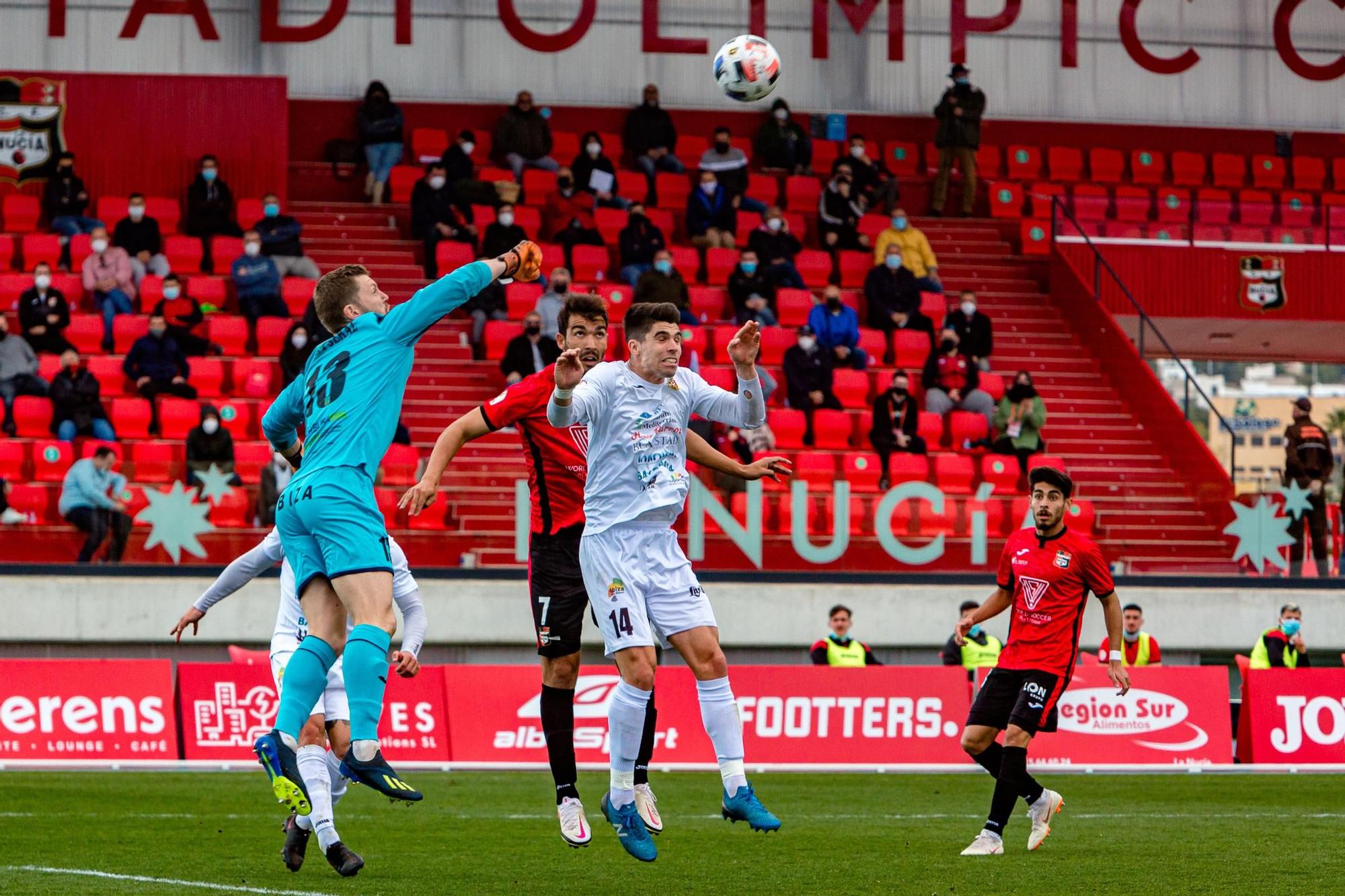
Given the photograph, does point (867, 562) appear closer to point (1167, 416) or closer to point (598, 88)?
point (1167, 416)

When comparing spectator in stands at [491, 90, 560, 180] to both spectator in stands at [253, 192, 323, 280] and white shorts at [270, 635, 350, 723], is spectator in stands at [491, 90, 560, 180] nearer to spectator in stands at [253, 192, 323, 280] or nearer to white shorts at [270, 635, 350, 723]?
spectator in stands at [253, 192, 323, 280]

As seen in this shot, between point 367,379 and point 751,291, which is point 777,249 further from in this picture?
point 367,379

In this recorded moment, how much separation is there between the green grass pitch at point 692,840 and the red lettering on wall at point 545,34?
1699cm

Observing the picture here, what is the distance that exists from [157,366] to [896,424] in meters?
8.72

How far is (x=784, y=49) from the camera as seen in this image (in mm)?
31641

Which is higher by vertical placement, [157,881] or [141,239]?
[141,239]

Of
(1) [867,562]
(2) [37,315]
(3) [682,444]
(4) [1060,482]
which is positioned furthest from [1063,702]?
(2) [37,315]

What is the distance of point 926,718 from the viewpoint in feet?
59.3

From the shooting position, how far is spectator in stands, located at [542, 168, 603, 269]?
26812 millimetres

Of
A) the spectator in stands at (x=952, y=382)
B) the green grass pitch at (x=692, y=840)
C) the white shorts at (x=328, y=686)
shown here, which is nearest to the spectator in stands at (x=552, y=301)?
the spectator in stands at (x=952, y=382)

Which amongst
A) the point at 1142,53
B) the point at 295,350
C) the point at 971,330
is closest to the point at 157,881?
the point at 295,350

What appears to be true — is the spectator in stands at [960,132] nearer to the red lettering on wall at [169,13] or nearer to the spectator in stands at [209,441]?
the red lettering on wall at [169,13]

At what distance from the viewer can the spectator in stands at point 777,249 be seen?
26.6 metres

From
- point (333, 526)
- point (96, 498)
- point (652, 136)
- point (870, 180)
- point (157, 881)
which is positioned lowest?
point (157, 881)
